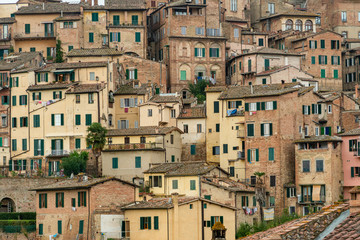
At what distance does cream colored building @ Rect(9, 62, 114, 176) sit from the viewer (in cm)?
8619

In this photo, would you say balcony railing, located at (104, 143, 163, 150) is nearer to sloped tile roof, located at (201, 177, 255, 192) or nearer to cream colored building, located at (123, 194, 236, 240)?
sloped tile roof, located at (201, 177, 255, 192)

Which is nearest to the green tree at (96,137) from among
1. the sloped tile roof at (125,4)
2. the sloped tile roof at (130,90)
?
the sloped tile roof at (130,90)

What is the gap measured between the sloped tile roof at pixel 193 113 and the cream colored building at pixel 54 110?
7.37m

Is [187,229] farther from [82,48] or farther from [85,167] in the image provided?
[82,48]

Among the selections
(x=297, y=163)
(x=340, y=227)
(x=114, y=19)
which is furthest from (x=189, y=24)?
(x=340, y=227)

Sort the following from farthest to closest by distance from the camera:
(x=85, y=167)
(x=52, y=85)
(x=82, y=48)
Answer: (x=82, y=48) < (x=52, y=85) < (x=85, y=167)

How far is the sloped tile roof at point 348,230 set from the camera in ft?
60.7

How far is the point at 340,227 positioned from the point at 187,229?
47.6 metres

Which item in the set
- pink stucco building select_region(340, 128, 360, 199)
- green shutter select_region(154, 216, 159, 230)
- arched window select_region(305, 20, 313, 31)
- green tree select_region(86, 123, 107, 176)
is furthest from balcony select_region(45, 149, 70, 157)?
arched window select_region(305, 20, 313, 31)

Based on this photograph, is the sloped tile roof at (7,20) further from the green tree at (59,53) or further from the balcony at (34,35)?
the green tree at (59,53)

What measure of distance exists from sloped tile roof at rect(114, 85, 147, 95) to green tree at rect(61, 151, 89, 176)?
29.5 ft

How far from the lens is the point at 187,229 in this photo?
66438 millimetres

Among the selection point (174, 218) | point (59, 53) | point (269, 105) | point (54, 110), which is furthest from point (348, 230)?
point (59, 53)

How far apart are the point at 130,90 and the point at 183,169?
17.4 m
